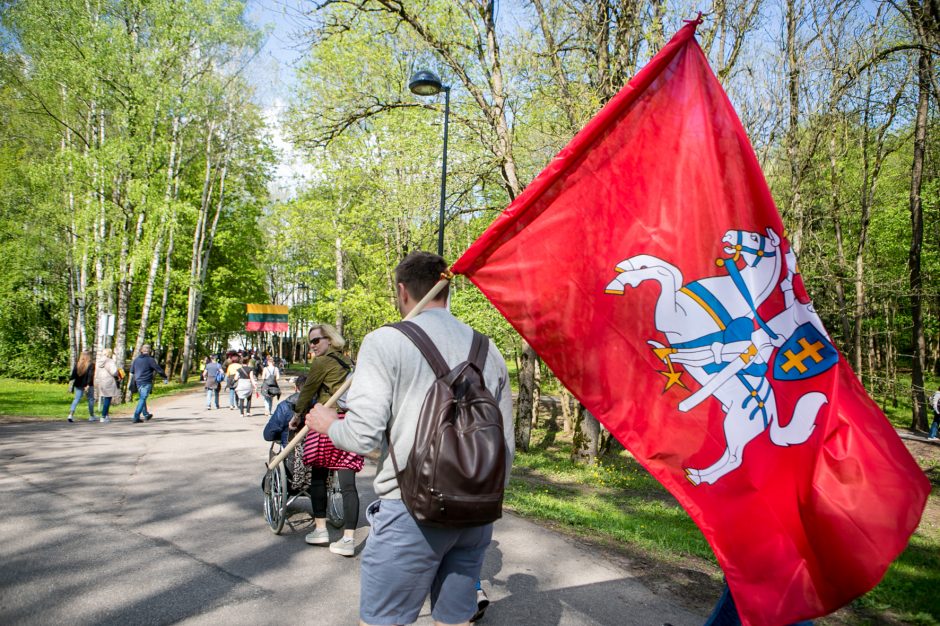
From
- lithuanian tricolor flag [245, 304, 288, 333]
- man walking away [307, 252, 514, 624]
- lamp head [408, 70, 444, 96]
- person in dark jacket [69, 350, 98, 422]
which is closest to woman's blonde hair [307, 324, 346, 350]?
man walking away [307, 252, 514, 624]

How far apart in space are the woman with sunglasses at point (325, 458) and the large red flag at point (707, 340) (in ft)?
9.87

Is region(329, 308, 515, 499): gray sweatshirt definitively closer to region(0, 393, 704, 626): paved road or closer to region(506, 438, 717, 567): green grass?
region(0, 393, 704, 626): paved road

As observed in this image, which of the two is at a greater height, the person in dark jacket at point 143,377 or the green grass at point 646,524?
the person in dark jacket at point 143,377

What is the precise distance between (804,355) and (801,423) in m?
0.31

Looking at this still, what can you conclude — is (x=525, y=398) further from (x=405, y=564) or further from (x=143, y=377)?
(x=405, y=564)

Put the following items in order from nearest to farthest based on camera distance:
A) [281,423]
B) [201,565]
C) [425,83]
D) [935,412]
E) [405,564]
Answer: [405,564]
[201,565]
[281,423]
[425,83]
[935,412]

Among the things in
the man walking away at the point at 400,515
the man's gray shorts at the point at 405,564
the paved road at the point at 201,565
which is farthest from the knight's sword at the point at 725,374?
the paved road at the point at 201,565

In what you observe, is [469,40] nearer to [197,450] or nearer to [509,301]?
[197,450]

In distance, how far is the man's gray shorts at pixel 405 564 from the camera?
2371mm

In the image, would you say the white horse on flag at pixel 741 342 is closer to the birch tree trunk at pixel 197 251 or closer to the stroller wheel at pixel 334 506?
the stroller wheel at pixel 334 506

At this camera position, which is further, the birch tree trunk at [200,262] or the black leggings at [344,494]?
the birch tree trunk at [200,262]

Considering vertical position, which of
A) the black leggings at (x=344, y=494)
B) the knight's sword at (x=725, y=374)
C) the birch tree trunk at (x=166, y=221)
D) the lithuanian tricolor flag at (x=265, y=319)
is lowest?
the black leggings at (x=344, y=494)

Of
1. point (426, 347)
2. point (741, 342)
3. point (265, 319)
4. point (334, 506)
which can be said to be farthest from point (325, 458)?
point (265, 319)

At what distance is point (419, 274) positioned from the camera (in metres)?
2.73
